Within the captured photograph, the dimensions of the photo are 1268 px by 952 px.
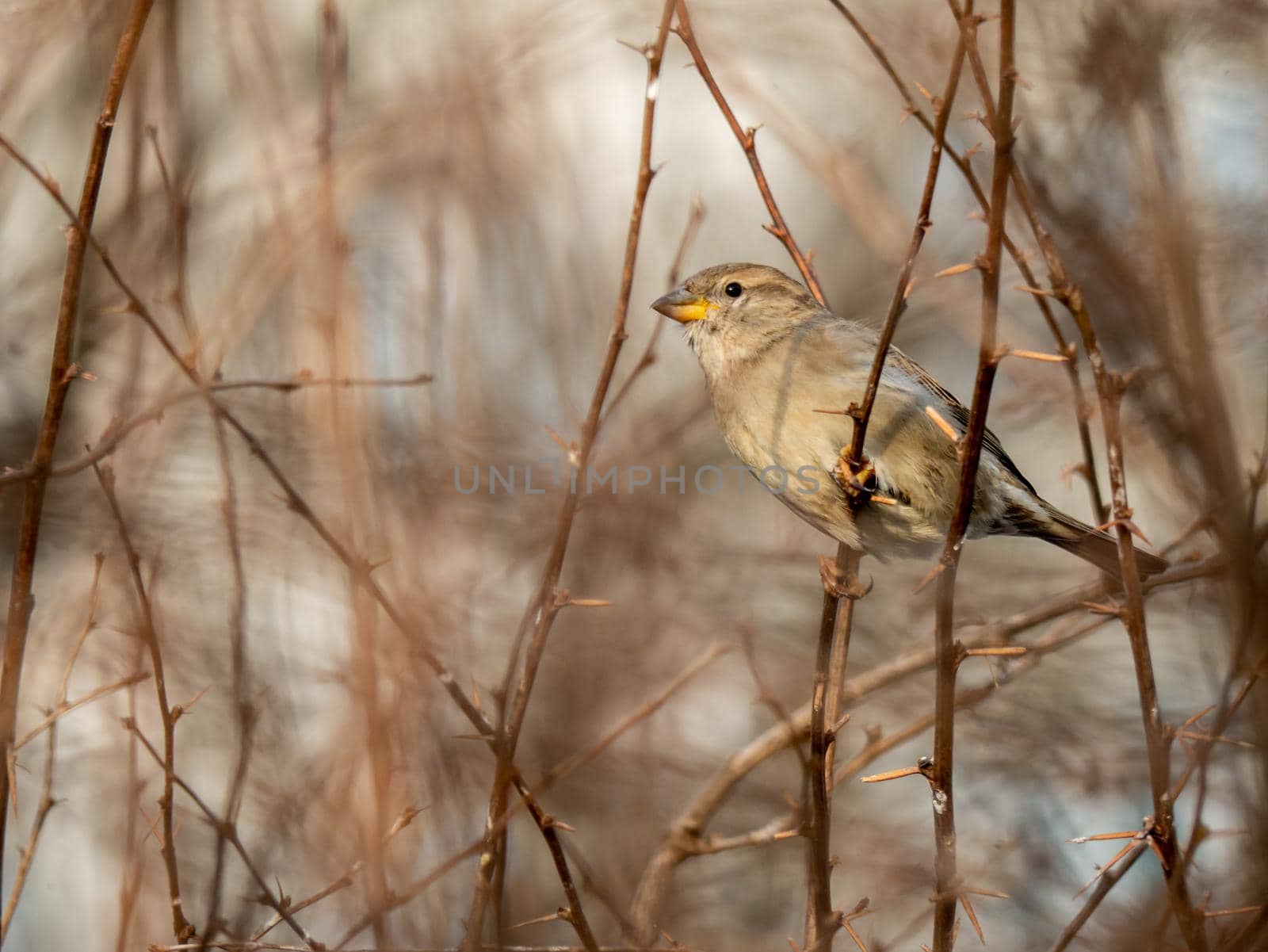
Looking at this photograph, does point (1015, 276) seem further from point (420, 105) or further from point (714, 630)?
point (420, 105)

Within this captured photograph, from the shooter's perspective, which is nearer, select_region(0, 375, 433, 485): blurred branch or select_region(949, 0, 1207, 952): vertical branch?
select_region(949, 0, 1207, 952): vertical branch

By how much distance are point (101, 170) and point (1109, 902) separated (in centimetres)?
425

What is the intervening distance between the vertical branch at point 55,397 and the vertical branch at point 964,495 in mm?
1526

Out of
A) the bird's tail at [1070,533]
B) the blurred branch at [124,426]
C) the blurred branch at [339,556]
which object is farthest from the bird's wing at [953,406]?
the blurred branch at [339,556]

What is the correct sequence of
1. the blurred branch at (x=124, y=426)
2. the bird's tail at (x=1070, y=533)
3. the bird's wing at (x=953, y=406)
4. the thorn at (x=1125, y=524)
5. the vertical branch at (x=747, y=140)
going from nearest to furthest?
1. the thorn at (x=1125, y=524)
2. the blurred branch at (x=124, y=426)
3. the vertical branch at (x=747, y=140)
4. the bird's tail at (x=1070, y=533)
5. the bird's wing at (x=953, y=406)

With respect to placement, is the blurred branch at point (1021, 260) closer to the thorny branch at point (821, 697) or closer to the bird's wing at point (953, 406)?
the thorny branch at point (821, 697)

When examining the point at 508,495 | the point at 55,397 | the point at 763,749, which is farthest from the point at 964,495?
the point at 508,495

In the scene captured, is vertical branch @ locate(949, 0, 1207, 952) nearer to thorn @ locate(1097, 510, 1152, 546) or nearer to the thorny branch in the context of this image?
Result: thorn @ locate(1097, 510, 1152, 546)

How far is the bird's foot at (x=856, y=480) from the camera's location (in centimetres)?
318

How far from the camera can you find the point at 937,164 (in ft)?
6.72

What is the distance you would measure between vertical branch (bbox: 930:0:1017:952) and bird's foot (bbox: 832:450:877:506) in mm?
733

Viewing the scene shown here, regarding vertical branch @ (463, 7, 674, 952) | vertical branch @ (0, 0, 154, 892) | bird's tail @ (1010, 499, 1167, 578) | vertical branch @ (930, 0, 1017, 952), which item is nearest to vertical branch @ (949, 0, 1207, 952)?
vertical branch @ (930, 0, 1017, 952)

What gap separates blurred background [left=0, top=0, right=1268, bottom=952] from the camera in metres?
3.82

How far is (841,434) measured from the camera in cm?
373
